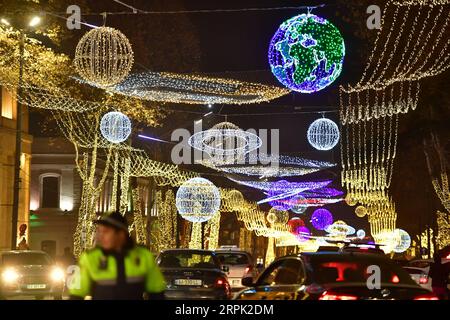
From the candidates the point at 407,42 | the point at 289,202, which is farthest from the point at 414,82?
the point at 289,202

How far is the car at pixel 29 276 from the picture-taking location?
87.6 feet

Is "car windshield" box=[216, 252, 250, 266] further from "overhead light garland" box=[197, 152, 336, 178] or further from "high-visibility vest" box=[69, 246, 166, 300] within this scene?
"high-visibility vest" box=[69, 246, 166, 300]

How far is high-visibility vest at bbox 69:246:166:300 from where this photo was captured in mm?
8461

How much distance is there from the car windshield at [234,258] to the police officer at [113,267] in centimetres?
2237

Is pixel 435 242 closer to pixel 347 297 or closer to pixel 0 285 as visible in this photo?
pixel 0 285

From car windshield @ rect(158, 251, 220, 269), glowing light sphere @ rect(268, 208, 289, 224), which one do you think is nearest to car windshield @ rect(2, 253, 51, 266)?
car windshield @ rect(158, 251, 220, 269)

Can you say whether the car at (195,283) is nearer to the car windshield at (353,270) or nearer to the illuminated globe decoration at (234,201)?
the car windshield at (353,270)

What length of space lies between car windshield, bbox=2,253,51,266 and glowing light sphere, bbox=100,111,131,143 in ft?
23.7

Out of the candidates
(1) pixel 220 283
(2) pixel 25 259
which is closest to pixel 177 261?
A: (1) pixel 220 283

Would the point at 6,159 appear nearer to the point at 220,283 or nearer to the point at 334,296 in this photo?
Answer: the point at 220,283

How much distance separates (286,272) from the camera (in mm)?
13945

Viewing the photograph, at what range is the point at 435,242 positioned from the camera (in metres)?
45.1

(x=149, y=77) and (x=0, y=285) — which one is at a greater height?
(x=149, y=77)
